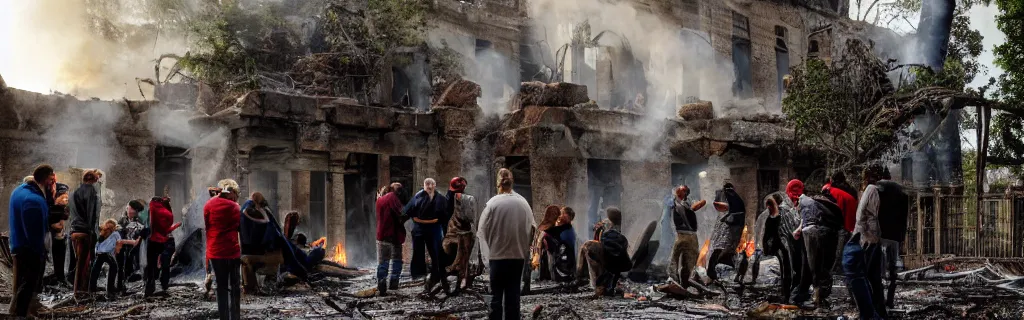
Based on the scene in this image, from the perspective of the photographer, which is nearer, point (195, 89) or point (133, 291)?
point (133, 291)

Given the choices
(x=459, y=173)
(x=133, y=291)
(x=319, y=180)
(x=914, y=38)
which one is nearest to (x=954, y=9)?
(x=914, y=38)

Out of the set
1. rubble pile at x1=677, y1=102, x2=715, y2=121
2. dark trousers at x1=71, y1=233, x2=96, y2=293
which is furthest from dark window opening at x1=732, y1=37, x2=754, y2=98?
dark trousers at x1=71, y1=233, x2=96, y2=293

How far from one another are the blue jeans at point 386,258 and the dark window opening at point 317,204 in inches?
350

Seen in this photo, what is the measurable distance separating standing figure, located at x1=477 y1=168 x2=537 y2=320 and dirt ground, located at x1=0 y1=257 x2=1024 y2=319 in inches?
52.8

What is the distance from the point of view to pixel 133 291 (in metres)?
11.4

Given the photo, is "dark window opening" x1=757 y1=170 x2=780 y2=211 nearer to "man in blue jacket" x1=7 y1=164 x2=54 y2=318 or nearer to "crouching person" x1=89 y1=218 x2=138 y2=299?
"crouching person" x1=89 y1=218 x2=138 y2=299

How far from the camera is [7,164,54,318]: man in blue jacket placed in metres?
7.68

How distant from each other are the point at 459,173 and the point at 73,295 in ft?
30.9

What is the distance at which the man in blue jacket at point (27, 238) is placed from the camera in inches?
302

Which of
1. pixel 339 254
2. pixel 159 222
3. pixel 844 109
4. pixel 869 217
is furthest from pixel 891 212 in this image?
pixel 339 254

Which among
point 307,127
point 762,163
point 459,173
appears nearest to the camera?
point 307,127

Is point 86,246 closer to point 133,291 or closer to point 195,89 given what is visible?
point 133,291

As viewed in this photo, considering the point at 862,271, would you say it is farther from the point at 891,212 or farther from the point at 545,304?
the point at 545,304

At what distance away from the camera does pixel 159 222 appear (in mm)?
10242
